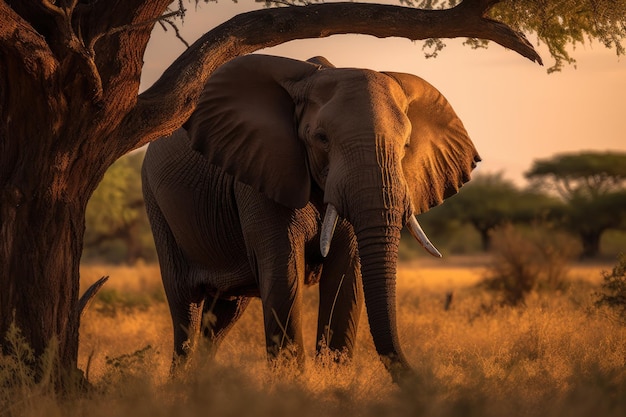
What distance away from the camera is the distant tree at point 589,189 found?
4175 centimetres

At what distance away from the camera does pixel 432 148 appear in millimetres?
7617

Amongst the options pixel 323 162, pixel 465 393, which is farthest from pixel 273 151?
pixel 465 393

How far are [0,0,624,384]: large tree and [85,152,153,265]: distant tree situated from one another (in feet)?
84.1

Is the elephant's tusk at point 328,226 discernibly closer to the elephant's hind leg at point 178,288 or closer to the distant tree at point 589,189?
the elephant's hind leg at point 178,288

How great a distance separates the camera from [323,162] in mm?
7016

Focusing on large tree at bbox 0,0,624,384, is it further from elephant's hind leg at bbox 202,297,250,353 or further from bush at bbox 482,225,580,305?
bush at bbox 482,225,580,305

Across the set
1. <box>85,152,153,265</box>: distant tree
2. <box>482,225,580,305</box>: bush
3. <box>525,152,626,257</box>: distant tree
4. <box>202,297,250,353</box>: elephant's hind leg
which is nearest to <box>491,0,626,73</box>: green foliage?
<box>202,297,250,353</box>: elephant's hind leg

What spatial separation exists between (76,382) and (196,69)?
8.02 ft

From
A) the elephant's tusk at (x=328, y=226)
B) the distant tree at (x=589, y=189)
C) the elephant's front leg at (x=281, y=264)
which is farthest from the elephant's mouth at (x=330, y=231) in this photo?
the distant tree at (x=589, y=189)

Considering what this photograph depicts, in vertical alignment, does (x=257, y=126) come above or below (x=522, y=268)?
above

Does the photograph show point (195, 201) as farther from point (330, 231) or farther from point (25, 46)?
point (25, 46)

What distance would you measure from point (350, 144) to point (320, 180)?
509 mm

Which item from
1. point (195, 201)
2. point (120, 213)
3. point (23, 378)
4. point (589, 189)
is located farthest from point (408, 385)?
point (589, 189)

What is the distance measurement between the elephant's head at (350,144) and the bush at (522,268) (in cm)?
927
